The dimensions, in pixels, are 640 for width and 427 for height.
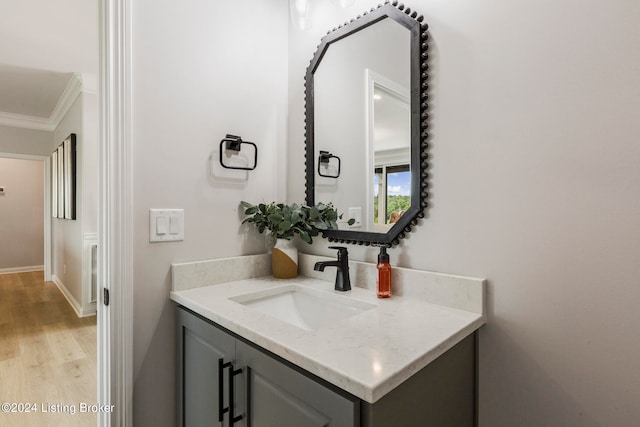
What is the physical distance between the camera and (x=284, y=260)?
58.0 inches

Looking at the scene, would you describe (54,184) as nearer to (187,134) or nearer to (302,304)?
(187,134)

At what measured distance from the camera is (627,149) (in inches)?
31.0

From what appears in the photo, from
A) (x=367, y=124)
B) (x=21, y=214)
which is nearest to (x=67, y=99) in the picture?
(x=21, y=214)

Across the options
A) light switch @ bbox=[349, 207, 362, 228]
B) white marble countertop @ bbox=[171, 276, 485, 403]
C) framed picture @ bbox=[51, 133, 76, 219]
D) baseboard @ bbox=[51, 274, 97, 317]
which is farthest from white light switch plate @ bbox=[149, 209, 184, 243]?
framed picture @ bbox=[51, 133, 76, 219]

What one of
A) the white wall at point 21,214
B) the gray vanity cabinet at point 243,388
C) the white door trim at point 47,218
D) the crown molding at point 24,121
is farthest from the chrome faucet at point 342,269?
the white wall at point 21,214

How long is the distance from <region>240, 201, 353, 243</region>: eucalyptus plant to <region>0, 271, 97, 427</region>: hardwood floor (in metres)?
1.59

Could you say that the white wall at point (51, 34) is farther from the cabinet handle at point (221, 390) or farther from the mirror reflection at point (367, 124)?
the cabinet handle at point (221, 390)

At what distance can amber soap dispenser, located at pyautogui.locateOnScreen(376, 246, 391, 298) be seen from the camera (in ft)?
3.81

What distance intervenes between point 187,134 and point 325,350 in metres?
0.99

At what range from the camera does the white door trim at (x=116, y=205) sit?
3.75 ft

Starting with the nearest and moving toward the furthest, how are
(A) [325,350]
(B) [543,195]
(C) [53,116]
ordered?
(A) [325,350], (B) [543,195], (C) [53,116]

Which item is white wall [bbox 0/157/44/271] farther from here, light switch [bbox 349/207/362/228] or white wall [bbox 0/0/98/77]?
light switch [bbox 349/207/362/228]

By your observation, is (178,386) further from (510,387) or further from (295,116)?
(295,116)

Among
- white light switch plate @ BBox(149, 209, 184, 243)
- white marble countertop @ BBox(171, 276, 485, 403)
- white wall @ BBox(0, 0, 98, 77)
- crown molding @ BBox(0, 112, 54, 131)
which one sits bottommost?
white marble countertop @ BBox(171, 276, 485, 403)
